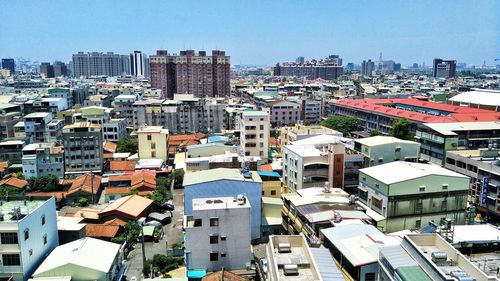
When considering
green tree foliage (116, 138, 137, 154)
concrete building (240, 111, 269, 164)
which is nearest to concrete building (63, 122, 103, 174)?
Answer: green tree foliage (116, 138, 137, 154)

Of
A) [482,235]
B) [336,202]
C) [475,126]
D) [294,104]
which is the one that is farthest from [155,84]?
[482,235]

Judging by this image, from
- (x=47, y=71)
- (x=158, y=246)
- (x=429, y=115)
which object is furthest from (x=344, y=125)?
(x=47, y=71)

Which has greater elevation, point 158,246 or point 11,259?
point 11,259

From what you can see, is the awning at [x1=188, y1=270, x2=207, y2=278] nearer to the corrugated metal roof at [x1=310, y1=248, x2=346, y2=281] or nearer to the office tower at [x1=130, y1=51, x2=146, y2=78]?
the corrugated metal roof at [x1=310, y1=248, x2=346, y2=281]

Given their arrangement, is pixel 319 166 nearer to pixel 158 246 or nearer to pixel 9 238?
pixel 158 246

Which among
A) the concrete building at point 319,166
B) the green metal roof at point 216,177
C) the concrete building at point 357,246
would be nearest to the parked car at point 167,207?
A: the green metal roof at point 216,177

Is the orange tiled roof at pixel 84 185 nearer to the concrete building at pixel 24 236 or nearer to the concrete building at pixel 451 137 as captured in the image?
the concrete building at pixel 24 236
